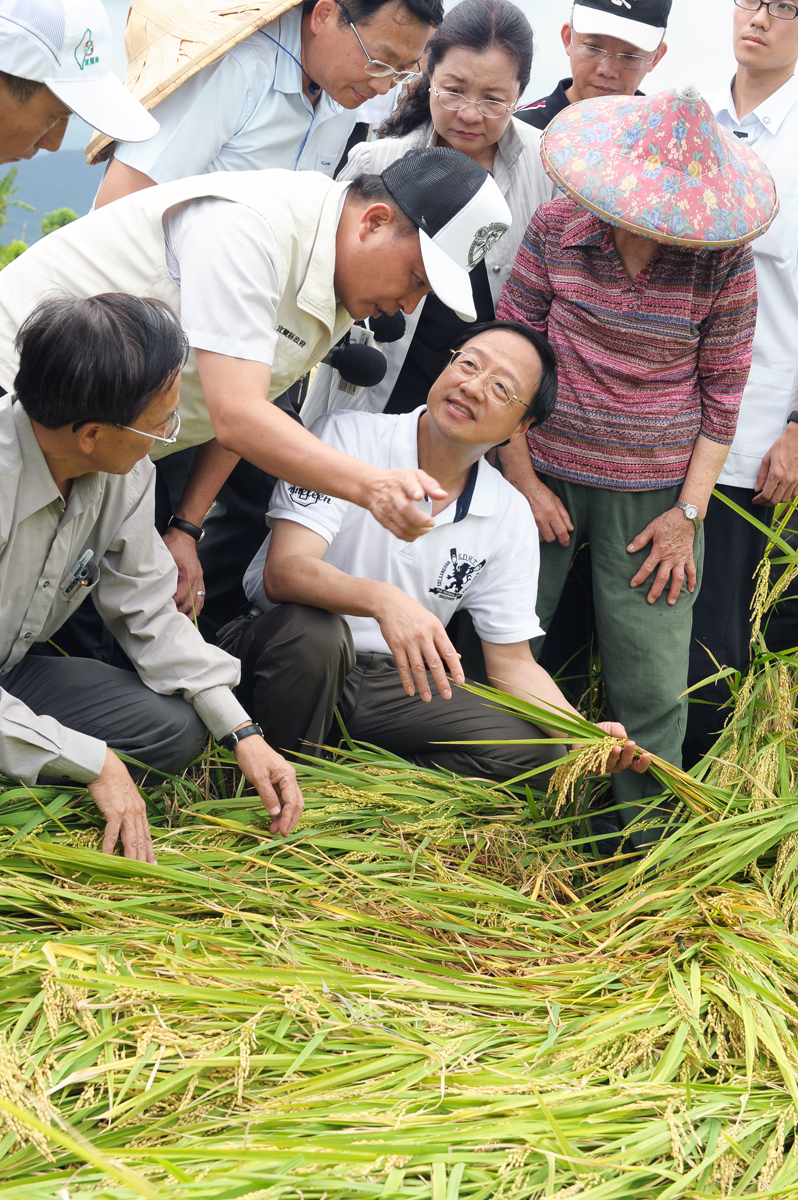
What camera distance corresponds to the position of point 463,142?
295 cm

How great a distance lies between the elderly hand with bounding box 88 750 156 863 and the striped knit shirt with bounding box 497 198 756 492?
1518 mm

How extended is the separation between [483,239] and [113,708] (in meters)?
1.38

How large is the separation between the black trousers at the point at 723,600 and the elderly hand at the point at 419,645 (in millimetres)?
1264

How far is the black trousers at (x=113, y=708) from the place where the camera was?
8.09ft

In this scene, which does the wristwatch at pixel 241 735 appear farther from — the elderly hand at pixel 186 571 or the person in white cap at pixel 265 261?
the person in white cap at pixel 265 261

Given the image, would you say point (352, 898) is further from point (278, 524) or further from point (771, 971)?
point (278, 524)

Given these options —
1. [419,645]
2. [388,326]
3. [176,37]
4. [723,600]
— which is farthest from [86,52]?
[723,600]

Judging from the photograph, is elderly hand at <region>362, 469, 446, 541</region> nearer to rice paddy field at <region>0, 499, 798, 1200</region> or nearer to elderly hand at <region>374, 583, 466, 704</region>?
elderly hand at <region>374, 583, 466, 704</region>

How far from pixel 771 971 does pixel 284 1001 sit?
93 centimetres

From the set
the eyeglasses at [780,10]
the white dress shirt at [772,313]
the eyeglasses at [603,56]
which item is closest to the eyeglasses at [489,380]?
the white dress shirt at [772,313]

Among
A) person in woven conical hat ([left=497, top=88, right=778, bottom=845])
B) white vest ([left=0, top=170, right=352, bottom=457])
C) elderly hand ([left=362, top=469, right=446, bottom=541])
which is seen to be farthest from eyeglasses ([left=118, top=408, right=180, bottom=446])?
person in woven conical hat ([left=497, top=88, right=778, bottom=845])

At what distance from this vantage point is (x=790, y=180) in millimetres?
3098

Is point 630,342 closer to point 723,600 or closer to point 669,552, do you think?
point 669,552

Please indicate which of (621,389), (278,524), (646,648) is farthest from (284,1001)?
(621,389)
